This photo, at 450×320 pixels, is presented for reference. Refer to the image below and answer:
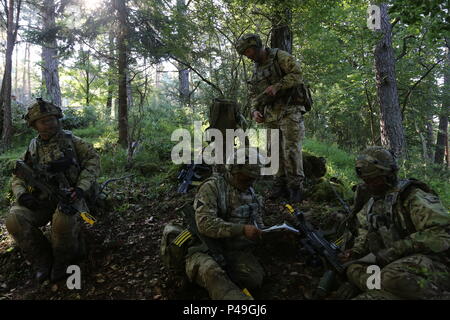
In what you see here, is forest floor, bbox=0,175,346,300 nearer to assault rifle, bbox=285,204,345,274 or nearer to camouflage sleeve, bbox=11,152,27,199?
assault rifle, bbox=285,204,345,274

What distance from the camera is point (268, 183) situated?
242 inches

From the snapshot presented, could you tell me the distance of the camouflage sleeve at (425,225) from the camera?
2559mm

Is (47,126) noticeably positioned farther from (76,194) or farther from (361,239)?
(361,239)

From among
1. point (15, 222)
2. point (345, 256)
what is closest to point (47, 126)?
point (15, 222)

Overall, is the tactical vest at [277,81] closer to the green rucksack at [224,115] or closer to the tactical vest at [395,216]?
the green rucksack at [224,115]

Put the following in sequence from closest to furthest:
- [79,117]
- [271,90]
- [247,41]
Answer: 1. [247,41]
2. [271,90]
3. [79,117]

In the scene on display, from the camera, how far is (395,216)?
9.61ft

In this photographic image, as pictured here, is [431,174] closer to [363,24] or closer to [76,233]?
[363,24]

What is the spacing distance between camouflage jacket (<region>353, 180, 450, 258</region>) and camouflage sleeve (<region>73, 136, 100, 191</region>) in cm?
347

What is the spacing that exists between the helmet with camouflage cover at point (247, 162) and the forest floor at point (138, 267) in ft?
2.21

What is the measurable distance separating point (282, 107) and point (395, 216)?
8.54 ft

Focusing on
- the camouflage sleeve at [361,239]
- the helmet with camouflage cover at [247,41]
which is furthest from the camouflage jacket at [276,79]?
the camouflage sleeve at [361,239]

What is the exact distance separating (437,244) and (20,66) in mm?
62764

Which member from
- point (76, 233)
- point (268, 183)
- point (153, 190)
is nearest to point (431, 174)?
point (268, 183)
